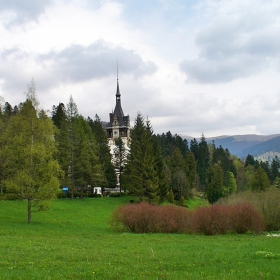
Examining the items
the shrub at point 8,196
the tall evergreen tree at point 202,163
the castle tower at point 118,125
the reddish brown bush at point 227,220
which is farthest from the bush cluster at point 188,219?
the tall evergreen tree at point 202,163

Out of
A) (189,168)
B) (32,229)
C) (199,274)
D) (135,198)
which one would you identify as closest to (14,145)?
(32,229)

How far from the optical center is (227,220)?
2838cm

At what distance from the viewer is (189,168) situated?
274ft

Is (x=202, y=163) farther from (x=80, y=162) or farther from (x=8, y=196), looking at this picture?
(x=8, y=196)

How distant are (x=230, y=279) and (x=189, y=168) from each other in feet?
243

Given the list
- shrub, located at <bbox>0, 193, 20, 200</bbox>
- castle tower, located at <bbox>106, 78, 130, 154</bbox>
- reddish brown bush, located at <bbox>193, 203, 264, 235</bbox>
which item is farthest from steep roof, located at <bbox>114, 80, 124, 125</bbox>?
reddish brown bush, located at <bbox>193, 203, 264, 235</bbox>

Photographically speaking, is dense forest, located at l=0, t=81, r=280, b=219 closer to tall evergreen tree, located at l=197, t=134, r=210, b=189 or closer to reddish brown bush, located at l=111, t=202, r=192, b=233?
tall evergreen tree, located at l=197, t=134, r=210, b=189

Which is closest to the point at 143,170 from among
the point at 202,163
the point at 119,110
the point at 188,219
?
the point at 188,219

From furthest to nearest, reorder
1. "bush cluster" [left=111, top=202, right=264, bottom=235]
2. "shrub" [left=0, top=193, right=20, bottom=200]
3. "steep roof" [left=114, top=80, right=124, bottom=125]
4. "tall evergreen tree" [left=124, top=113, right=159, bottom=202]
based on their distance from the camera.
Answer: "steep roof" [left=114, top=80, right=124, bottom=125] → "tall evergreen tree" [left=124, top=113, right=159, bottom=202] → "shrub" [left=0, top=193, right=20, bottom=200] → "bush cluster" [left=111, top=202, right=264, bottom=235]

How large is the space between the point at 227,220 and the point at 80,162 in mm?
27339

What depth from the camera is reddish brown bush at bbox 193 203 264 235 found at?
27828mm

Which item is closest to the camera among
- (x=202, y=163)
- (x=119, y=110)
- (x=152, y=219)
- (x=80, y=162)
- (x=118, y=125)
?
(x=152, y=219)

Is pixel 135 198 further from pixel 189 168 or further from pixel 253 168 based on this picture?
pixel 253 168

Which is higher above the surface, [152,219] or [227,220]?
[152,219]
